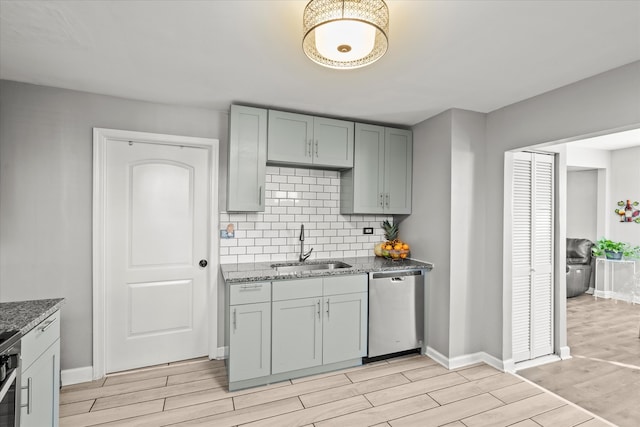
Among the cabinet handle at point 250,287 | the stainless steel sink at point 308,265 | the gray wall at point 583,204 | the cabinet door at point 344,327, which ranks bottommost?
the cabinet door at point 344,327

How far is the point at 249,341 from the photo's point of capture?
2.59m

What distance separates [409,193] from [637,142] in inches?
176

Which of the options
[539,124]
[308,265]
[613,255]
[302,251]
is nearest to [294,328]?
[308,265]

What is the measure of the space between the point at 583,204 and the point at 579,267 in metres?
1.39

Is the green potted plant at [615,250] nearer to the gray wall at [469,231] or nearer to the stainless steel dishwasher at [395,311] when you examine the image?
the gray wall at [469,231]

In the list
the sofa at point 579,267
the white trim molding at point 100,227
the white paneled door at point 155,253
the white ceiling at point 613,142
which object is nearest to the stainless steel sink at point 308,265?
the white paneled door at point 155,253

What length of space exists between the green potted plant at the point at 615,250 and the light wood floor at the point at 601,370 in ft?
4.28

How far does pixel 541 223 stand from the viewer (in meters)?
3.10

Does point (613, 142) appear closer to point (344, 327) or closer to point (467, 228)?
point (467, 228)

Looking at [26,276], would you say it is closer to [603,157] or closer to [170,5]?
[170,5]

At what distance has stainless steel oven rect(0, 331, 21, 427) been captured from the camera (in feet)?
3.85

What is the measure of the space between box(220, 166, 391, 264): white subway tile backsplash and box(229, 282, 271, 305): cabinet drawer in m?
0.66

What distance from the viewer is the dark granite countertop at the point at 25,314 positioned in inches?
56.1

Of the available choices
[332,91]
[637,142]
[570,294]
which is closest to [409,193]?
[332,91]
